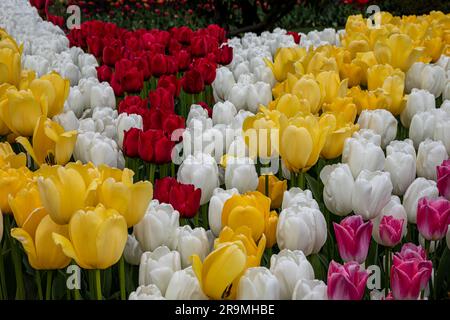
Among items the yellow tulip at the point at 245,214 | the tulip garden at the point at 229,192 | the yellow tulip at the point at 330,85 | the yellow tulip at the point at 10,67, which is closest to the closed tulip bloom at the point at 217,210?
the tulip garden at the point at 229,192

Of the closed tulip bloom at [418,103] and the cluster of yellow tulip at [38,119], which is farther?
the closed tulip bloom at [418,103]

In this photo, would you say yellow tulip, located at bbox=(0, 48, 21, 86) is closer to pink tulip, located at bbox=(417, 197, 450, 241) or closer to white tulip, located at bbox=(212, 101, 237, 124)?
white tulip, located at bbox=(212, 101, 237, 124)

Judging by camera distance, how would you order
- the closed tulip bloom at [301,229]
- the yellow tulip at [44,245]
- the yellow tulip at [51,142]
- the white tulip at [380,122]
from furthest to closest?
the white tulip at [380,122], the yellow tulip at [51,142], the closed tulip bloom at [301,229], the yellow tulip at [44,245]

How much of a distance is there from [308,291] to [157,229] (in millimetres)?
504

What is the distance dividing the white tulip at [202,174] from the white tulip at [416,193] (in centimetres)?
59

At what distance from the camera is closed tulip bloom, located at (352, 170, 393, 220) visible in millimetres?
2145

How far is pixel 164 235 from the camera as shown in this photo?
1.98 m

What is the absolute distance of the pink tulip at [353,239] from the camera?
1.88 metres

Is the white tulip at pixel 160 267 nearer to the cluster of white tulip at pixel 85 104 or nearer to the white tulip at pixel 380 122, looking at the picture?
the cluster of white tulip at pixel 85 104

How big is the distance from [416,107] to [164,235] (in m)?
1.75

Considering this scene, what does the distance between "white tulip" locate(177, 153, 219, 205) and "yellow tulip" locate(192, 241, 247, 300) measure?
0.73 meters

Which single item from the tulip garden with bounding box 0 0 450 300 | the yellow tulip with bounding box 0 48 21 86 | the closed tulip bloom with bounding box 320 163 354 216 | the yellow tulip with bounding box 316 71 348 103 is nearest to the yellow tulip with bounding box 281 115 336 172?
the tulip garden with bounding box 0 0 450 300
